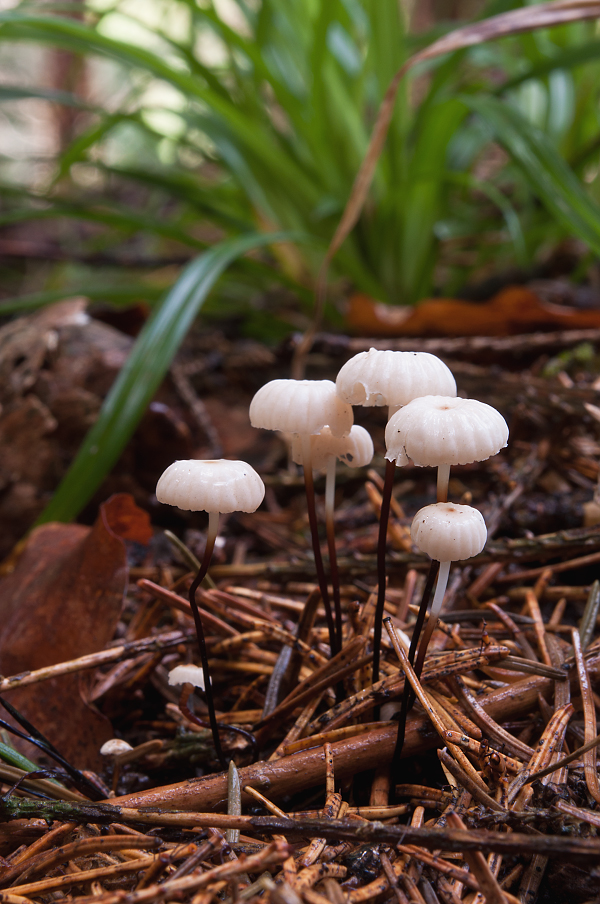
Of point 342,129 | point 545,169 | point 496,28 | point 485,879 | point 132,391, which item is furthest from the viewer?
point 342,129

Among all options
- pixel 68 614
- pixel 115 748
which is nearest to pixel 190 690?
pixel 115 748

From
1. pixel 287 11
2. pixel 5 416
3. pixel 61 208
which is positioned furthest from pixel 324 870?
pixel 287 11

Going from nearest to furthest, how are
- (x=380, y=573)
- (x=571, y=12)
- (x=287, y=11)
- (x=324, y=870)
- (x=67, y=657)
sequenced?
(x=324, y=870), (x=380, y=573), (x=67, y=657), (x=571, y=12), (x=287, y=11)

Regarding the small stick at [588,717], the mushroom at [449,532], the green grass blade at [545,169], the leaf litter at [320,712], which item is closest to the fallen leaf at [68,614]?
the leaf litter at [320,712]

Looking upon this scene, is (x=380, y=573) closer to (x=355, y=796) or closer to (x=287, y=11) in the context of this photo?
(x=355, y=796)

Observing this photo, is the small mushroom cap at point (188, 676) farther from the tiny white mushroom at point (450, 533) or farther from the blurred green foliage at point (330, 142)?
the blurred green foliage at point (330, 142)

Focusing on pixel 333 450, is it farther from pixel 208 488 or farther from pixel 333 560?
pixel 208 488

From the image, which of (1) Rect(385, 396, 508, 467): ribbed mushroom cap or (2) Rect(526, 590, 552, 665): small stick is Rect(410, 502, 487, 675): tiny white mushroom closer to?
(1) Rect(385, 396, 508, 467): ribbed mushroom cap
